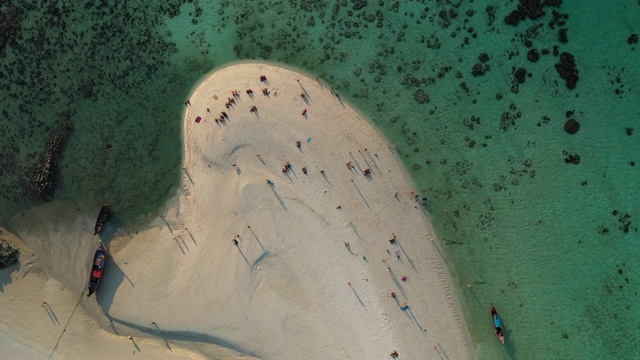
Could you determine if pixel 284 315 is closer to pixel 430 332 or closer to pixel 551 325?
pixel 430 332

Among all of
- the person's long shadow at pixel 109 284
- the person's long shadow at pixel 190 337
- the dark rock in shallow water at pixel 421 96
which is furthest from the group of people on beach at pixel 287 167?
the person's long shadow at pixel 109 284

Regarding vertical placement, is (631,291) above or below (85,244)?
above

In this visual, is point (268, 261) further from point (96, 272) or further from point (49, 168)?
point (49, 168)

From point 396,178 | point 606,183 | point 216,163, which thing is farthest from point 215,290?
point 606,183

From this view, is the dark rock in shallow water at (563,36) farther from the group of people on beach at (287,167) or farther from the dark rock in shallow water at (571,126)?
the group of people on beach at (287,167)

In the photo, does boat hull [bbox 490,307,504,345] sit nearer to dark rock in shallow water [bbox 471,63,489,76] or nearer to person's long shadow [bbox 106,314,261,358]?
person's long shadow [bbox 106,314,261,358]
